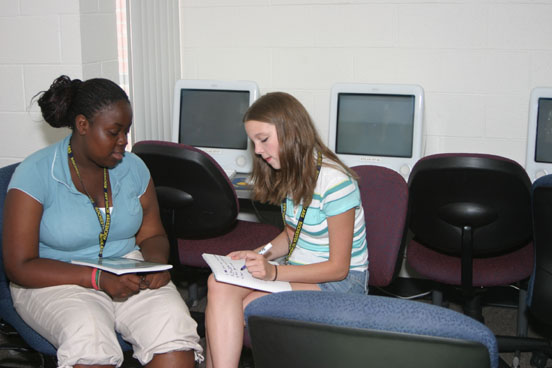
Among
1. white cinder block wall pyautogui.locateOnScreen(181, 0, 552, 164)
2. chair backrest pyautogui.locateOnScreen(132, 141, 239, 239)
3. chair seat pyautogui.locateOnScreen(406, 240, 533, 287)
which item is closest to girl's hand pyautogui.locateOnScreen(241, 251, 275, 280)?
chair backrest pyautogui.locateOnScreen(132, 141, 239, 239)

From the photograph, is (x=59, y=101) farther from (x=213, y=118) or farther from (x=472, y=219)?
(x=472, y=219)

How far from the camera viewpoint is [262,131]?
76.8 inches

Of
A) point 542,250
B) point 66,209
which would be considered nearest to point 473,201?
point 542,250

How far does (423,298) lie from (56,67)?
7.10 feet

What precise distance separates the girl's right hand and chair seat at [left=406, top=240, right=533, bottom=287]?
1.16 meters

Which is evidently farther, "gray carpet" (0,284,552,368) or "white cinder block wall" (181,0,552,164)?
"white cinder block wall" (181,0,552,164)

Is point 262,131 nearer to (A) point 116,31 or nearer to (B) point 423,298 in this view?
(A) point 116,31

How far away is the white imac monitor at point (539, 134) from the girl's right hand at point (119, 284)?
1.90 metres

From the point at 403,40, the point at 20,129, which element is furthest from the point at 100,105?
the point at 403,40

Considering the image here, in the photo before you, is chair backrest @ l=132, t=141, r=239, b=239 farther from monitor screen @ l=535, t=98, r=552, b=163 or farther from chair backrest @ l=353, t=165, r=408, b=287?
monitor screen @ l=535, t=98, r=552, b=163

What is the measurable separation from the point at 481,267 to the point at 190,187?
1145 mm

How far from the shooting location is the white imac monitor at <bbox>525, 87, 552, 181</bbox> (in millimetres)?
2895

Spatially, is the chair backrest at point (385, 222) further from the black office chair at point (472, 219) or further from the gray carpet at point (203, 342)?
the gray carpet at point (203, 342)

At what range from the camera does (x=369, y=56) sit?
331 centimetres
